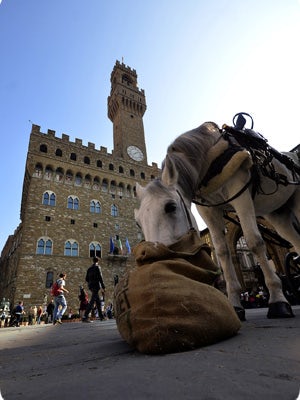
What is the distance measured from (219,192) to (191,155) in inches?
25.8

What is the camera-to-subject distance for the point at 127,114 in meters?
32.6

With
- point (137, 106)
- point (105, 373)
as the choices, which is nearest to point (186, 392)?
point (105, 373)

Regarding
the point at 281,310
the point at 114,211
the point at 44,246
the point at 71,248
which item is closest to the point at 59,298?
the point at 281,310

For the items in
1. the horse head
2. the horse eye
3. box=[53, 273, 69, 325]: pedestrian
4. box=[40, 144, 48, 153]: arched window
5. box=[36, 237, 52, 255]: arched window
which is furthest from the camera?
box=[40, 144, 48, 153]: arched window

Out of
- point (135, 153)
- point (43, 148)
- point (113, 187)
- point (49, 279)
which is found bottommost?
point (49, 279)

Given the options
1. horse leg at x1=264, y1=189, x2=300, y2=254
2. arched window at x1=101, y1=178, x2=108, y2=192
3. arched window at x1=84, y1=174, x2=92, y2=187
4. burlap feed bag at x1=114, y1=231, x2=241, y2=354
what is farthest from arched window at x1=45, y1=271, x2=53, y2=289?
burlap feed bag at x1=114, y1=231, x2=241, y2=354

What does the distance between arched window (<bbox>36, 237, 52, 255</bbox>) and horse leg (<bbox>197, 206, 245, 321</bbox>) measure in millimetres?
19275

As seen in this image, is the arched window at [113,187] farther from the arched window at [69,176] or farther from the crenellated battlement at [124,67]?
the crenellated battlement at [124,67]

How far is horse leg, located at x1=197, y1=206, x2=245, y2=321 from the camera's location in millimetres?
2418

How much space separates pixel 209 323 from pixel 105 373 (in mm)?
532

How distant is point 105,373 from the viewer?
743 millimetres

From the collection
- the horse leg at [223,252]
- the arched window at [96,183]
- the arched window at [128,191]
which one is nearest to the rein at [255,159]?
the horse leg at [223,252]

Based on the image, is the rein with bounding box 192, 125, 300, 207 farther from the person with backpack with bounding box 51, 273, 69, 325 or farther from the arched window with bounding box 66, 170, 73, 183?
the arched window with bounding box 66, 170, 73, 183

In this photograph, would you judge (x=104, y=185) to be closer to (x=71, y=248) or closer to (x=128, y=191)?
(x=128, y=191)
